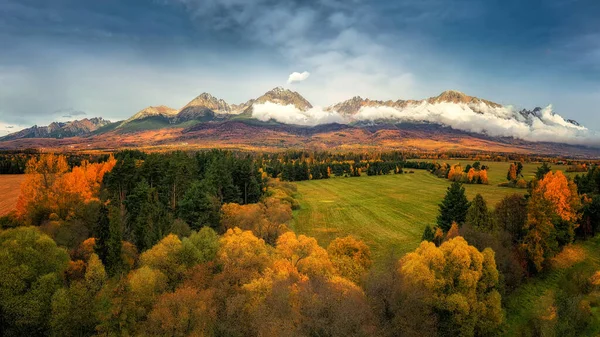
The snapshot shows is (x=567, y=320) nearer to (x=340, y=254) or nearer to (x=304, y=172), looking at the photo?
(x=340, y=254)

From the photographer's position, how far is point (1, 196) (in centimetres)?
8488

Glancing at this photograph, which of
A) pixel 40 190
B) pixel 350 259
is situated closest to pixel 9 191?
pixel 40 190

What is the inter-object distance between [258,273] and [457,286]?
76.8ft

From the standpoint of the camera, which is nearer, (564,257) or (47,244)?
(47,244)

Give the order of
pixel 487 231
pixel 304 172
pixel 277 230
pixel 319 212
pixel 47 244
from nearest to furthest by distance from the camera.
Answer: pixel 47 244 < pixel 487 231 < pixel 277 230 < pixel 319 212 < pixel 304 172

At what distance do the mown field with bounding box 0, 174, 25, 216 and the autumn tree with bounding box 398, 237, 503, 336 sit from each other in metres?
84.8

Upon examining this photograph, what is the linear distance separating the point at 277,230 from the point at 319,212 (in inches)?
1760

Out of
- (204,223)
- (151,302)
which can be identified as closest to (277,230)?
(204,223)

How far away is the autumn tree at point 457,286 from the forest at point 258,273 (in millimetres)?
149

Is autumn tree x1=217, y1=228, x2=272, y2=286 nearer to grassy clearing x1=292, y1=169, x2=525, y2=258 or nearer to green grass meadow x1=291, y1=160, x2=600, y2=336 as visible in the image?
green grass meadow x1=291, y1=160, x2=600, y2=336

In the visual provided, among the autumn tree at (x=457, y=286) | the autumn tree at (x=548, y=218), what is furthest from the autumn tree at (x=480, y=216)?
the autumn tree at (x=457, y=286)

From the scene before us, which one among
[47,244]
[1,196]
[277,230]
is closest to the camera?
[47,244]

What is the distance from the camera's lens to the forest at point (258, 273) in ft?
97.0

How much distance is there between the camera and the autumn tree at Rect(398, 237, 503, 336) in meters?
36.4
